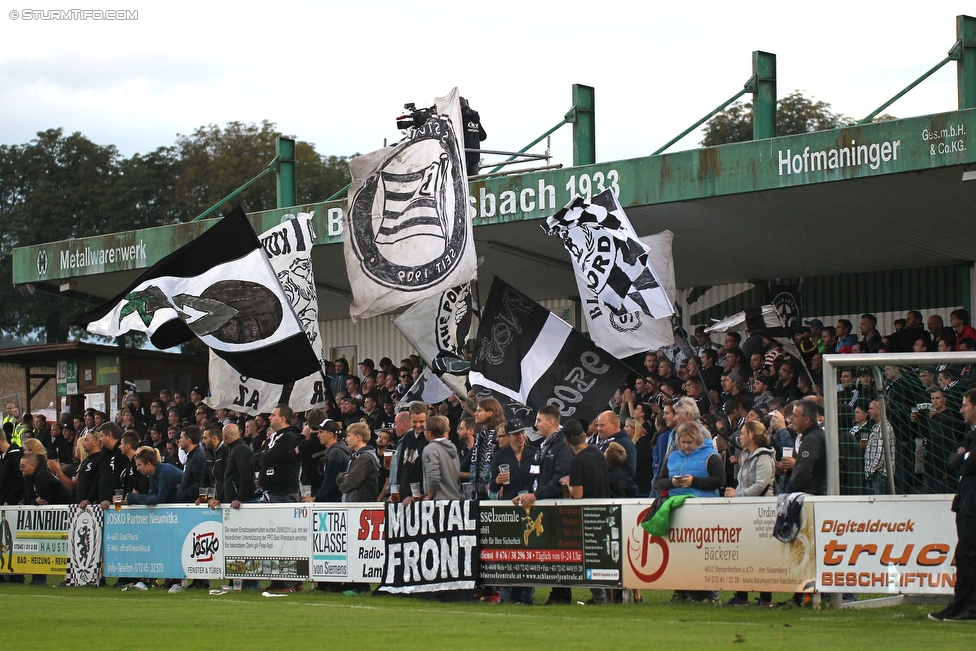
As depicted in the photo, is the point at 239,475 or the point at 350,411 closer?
the point at 239,475

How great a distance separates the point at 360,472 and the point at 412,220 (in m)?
2.81

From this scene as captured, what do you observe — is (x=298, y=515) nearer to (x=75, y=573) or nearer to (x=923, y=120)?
(x=75, y=573)

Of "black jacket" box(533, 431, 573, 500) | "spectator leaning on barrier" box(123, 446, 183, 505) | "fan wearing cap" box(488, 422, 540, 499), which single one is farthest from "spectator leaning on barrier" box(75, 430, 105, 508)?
"black jacket" box(533, 431, 573, 500)

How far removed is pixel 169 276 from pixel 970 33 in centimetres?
1176

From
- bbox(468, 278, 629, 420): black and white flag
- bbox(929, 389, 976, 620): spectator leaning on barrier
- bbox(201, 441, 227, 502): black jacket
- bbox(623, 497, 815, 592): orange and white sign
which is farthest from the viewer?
bbox(201, 441, 227, 502): black jacket

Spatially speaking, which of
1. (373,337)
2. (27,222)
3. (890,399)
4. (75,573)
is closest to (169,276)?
(75,573)

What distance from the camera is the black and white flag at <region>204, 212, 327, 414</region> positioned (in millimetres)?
15602

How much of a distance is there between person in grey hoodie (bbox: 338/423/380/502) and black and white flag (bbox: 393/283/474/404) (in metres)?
1.09

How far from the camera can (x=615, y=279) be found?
14641 mm

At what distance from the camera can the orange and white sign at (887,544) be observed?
11.0 metres

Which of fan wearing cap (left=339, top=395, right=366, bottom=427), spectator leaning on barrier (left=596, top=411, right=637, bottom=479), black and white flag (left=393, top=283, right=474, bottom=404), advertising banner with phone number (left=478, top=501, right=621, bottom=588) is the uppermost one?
black and white flag (left=393, top=283, right=474, bottom=404)

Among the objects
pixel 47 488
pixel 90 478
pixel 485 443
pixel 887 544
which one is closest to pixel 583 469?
pixel 485 443

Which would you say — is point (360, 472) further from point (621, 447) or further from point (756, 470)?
point (756, 470)

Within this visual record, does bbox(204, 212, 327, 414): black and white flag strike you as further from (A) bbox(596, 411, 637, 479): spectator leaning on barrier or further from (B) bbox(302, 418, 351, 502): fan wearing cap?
(A) bbox(596, 411, 637, 479): spectator leaning on barrier
